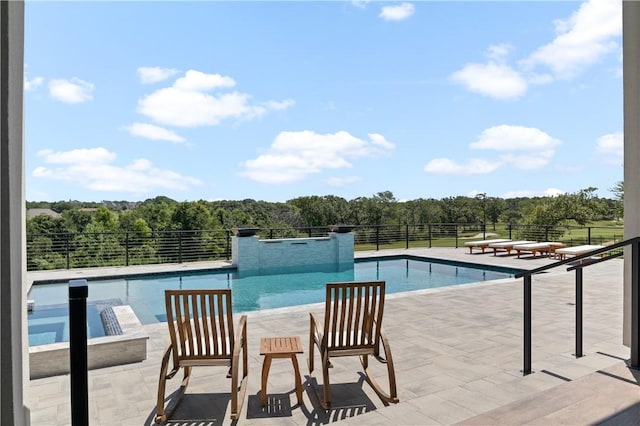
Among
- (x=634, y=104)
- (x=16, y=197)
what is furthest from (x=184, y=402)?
(x=634, y=104)

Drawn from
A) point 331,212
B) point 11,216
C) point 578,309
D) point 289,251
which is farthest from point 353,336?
point 331,212

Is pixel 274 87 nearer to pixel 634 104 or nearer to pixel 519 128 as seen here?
pixel 519 128

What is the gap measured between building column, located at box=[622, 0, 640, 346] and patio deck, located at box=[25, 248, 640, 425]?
0.93 meters

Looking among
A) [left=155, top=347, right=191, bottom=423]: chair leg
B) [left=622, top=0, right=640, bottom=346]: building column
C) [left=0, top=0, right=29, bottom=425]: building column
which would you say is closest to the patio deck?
[left=155, top=347, right=191, bottom=423]: chair leg

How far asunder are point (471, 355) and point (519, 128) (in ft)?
81.5

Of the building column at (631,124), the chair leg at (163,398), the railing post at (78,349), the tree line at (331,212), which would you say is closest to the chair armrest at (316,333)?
the chair leg at (163,398)

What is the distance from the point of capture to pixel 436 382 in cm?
355

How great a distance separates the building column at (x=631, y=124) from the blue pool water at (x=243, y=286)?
5666 millimetres

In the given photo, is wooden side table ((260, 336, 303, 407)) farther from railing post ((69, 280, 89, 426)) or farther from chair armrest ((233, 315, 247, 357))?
railing post ((69, 280, 89, 426))

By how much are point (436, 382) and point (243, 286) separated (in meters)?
6.91

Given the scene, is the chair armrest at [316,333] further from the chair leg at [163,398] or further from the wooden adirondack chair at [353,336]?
the chair leg at [163,398]

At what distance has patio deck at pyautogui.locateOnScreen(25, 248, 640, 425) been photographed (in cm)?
267

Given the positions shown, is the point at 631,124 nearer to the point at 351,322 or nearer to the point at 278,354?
the point at 351,322

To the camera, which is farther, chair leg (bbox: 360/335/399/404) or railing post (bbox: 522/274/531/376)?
railing post (bbox: 522/274/531/376)
